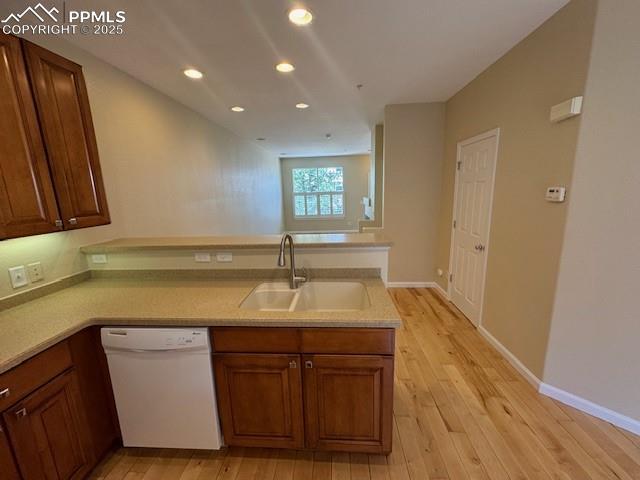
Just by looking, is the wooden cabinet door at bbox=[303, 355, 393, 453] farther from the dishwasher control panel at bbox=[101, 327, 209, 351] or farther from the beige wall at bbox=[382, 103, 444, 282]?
the beige wall at bbox=[382, 103, 444, 282]

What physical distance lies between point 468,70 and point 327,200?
287 inches

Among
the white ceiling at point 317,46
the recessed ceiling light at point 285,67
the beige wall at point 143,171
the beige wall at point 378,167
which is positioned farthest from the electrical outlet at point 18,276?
the beige wall at point 378,167

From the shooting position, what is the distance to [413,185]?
3.81m

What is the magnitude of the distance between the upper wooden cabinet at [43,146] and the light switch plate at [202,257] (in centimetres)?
62

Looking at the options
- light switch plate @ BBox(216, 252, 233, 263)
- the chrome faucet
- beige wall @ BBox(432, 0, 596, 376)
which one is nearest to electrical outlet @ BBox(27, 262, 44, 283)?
light switch plate @ BBox(216, 252, 233, 263)

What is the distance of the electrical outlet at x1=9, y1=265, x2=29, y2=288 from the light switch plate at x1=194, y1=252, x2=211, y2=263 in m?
0.92

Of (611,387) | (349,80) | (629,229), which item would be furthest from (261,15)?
(611,387)

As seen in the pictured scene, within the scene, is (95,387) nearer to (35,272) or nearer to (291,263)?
(35,272)

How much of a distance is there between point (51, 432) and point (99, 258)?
113cm

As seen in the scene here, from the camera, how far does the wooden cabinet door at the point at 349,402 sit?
54.2 inches

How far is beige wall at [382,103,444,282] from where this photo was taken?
144 inches

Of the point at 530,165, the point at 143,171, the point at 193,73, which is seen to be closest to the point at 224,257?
the point at 143,171

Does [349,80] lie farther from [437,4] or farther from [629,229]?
[629,229]

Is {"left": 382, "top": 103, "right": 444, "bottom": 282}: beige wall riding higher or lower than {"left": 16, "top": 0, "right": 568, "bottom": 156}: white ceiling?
lower
